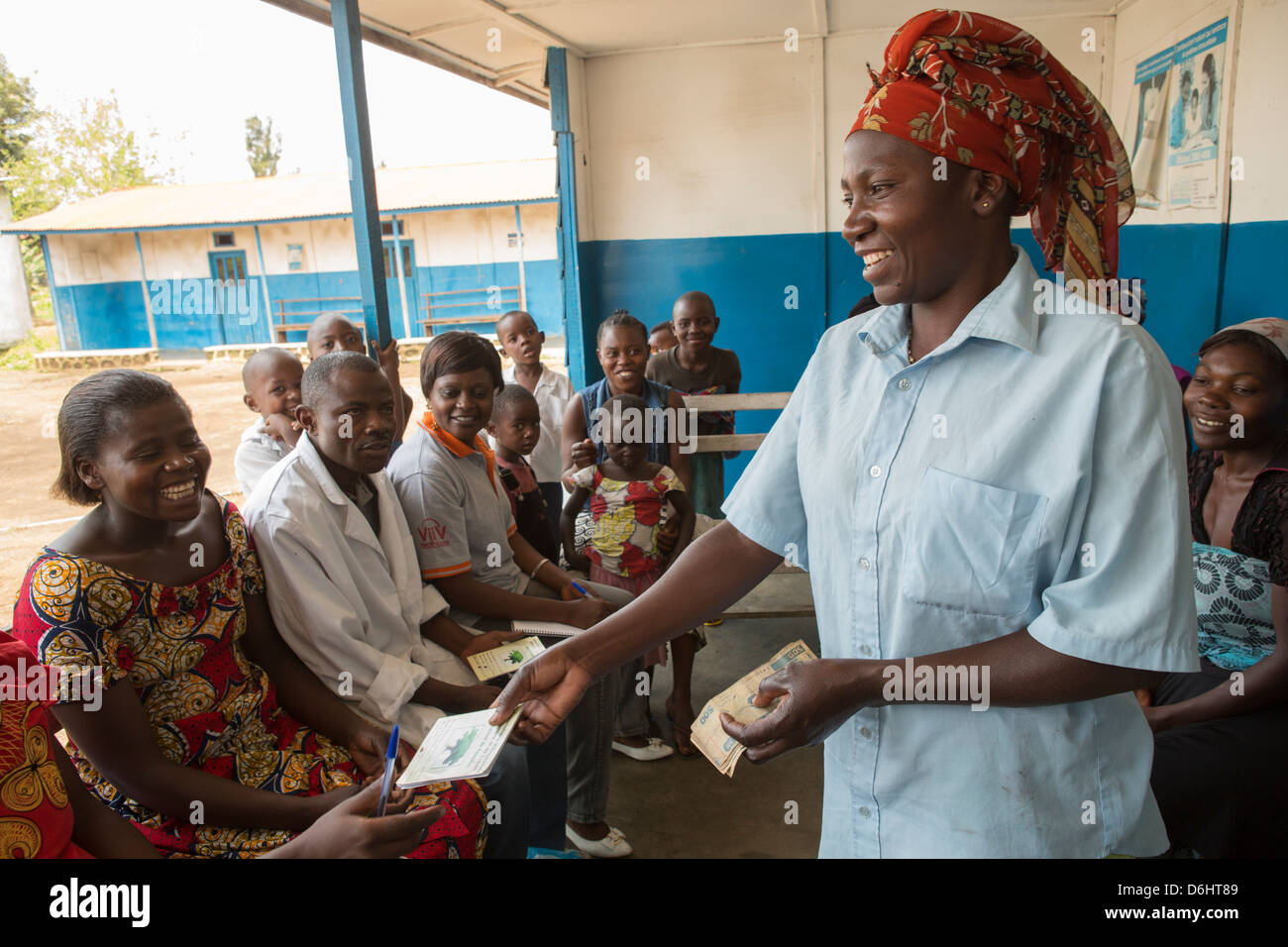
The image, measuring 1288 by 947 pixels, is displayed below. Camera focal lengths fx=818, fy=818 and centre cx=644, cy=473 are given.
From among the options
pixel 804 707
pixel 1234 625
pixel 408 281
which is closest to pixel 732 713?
pixel 804 707

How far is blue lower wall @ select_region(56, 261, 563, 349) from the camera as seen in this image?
67.6ft

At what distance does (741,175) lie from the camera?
6988 mm

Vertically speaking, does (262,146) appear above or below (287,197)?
above

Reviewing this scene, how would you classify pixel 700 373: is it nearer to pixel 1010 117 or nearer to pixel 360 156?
pixel 360 156

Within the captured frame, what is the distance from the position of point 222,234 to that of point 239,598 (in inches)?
871

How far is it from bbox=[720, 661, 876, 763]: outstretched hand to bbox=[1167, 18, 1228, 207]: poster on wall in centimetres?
468

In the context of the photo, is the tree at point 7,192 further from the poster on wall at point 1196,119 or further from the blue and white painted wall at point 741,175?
the poster on wall at point 1196,119

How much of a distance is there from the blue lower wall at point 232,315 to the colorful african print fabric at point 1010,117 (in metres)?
19.5

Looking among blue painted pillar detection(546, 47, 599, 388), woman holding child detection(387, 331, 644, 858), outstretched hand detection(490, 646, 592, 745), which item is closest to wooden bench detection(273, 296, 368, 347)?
blue painted pillar detection(546, 47, 599, 388)

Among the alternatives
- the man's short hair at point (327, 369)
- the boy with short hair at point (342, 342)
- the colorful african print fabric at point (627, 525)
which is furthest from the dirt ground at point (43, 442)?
the colorful african print fabric at point (627, 525)

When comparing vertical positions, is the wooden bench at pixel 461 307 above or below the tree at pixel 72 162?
below

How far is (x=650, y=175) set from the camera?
707 centimetres

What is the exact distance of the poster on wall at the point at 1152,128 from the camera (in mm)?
5172

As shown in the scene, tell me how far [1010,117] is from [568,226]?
5.91 meters
